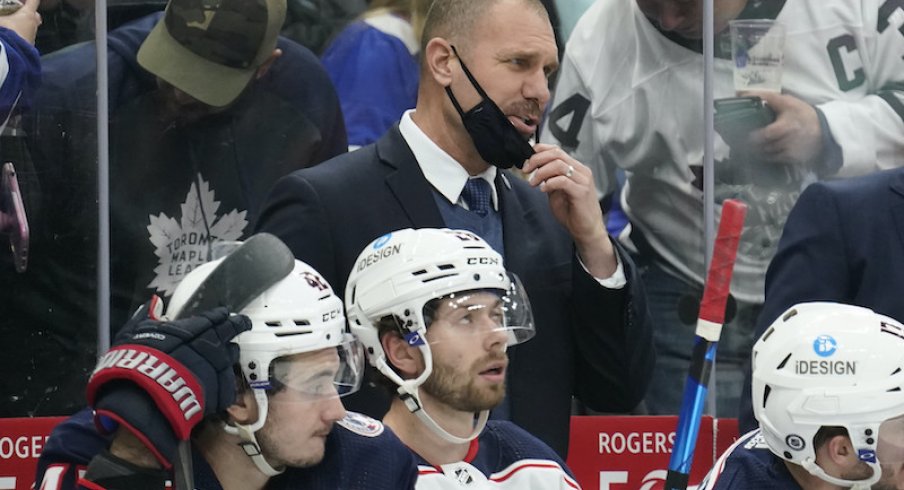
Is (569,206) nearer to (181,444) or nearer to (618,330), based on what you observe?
(618,330)

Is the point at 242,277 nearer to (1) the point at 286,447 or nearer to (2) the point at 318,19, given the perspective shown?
(1) the point at 286,447

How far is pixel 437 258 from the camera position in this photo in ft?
10.8

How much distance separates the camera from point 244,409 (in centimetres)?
292

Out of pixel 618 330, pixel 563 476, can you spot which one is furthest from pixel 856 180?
pixel 563 476

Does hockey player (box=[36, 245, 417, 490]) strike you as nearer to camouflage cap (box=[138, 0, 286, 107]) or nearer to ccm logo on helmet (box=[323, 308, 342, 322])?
ccm logo on helmet (box=[323, 308, 342, 322])

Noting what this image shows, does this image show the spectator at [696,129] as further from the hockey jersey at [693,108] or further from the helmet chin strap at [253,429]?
the helmet chin strap at [253,429]

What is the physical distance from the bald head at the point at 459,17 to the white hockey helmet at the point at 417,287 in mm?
663

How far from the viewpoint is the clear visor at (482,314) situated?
3.30 meters

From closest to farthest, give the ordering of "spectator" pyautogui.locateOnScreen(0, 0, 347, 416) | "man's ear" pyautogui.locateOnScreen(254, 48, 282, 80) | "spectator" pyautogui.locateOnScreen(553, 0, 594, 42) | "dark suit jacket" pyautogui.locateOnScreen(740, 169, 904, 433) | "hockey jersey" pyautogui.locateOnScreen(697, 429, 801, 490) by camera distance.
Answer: "hockey jersey" pyautogui.locateOnScreen(697, 429, 801, 490)
"dark suit jacket" pyautogui.locateOnScreen(740, 169, 904, 433)
"spectator" pyautogui.locateOnScreen(0, 0, 347, 416)
"man's ear" pyautogui.locateOnScreen(254, 48, 282, 80)
"spectator" pyautogui.locateOnScreen(553, 0, 594, 42)

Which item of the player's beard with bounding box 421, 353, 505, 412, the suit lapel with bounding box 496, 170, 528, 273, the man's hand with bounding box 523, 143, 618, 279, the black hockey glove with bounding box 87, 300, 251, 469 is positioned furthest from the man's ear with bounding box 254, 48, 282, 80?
the black hockey glove with bounding box 87, 300, 251, 469

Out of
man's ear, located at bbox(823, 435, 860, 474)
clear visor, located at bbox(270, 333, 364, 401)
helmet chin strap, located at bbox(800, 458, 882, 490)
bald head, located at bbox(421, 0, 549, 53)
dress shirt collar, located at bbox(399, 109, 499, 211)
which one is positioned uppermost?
bald head, located at bbox(421, 0, 549, 53)

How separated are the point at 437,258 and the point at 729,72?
1848mm

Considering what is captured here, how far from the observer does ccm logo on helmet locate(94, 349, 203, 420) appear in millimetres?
2600

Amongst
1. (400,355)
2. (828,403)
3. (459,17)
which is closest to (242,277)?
(400,355)
